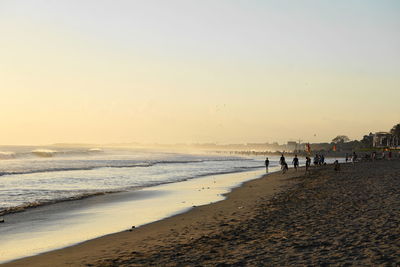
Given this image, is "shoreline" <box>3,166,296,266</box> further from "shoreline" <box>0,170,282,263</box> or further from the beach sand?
"shoreline" <box>0,170,282,263</box>

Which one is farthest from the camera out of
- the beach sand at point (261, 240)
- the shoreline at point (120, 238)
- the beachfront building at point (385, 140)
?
the beachfront building at point (385, 140)

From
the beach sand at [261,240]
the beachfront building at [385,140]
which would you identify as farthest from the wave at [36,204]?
the beachfront building at [385,140]

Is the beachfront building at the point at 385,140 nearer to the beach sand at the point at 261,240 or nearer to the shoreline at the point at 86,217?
the shoreline at the point at 86,217

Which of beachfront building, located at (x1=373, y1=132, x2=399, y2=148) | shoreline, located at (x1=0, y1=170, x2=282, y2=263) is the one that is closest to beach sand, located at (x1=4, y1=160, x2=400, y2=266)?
shoreline, located at (x1=0, y1=170, x2=282, y2=263)

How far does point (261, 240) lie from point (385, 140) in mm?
172275

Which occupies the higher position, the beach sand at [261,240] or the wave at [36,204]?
the beach sand at [261,240]

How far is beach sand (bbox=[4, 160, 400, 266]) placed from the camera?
834 centimetres

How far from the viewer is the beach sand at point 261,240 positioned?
27.4 feet

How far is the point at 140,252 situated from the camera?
987cm

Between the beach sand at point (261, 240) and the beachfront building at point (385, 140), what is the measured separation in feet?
490

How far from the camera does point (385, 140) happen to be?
163625 mm

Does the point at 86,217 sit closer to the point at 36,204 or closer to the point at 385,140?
the point at 36,204

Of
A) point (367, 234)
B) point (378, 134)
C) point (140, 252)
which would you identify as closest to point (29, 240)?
point (140, 252)

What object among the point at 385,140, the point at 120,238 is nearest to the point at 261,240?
the point at 120,238
